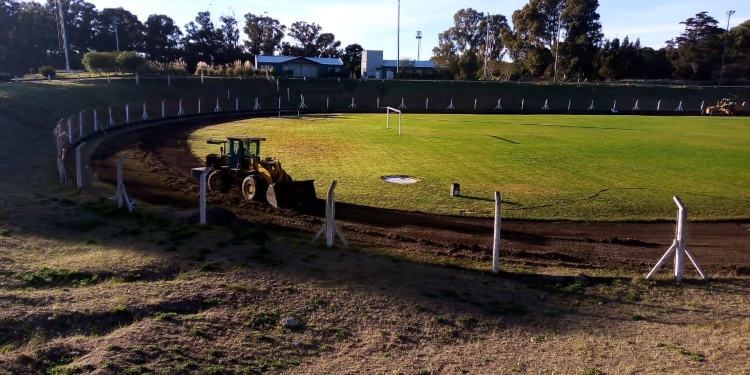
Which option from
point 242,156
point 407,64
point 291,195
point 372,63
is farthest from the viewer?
point 407,64

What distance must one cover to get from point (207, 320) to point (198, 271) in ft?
7.98

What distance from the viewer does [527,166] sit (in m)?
26.2

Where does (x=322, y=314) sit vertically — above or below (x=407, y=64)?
below

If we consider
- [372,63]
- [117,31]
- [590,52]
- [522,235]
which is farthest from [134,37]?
[522,235]

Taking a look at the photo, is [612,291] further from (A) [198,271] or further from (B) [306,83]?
(B) [306,83]

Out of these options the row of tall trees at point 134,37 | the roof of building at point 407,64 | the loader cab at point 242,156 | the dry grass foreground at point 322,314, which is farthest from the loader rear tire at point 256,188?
the roof of building at point 407,64

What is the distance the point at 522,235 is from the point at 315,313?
790 cm

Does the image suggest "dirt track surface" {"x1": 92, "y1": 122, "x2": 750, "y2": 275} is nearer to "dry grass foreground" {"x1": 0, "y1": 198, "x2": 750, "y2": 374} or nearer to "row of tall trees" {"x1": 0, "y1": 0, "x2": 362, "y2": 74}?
"dry grass foreground" {"x1": 0, "y1": 198, "x2": 750, "y2": 374}

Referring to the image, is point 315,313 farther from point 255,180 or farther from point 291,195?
point 255,180

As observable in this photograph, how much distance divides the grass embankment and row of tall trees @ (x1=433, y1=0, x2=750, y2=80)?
61.9 metres

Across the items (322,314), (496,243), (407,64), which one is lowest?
(322,314)

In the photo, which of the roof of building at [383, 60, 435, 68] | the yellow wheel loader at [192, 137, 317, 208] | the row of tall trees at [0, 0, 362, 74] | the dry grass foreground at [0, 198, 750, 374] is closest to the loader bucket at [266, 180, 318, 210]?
the yellow wheel loader at [192, 137, 317, 208]

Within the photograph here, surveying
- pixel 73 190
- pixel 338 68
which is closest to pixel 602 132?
pixel 73 190

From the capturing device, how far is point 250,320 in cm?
862
